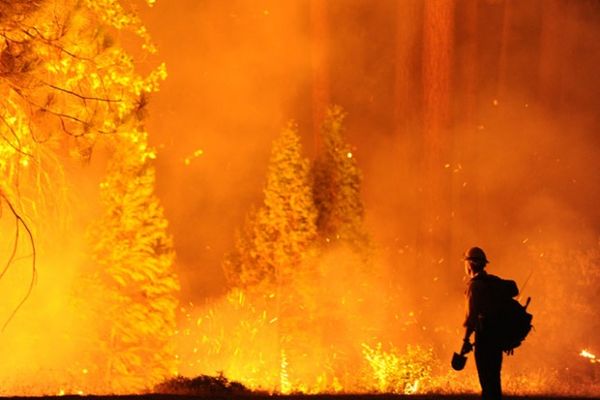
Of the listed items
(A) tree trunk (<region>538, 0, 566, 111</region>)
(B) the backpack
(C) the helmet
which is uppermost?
(A) tree trunk (<region>538, 0, 566, 111</region>)

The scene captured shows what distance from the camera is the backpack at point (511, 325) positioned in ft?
23.7

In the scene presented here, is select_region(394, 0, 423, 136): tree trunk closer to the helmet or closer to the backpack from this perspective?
the helmet

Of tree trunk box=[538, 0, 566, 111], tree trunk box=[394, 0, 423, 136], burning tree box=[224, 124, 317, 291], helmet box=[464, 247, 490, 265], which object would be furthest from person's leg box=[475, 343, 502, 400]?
tree trunk box=[538, 0, 566, 111]

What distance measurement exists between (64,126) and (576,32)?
23363mm

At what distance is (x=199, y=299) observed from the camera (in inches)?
941

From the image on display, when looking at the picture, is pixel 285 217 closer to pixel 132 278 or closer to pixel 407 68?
pixel 132 278

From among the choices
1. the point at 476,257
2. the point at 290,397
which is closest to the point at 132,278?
the point at 290,397

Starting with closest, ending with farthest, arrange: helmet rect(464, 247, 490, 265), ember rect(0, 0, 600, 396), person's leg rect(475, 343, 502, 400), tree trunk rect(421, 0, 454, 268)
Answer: person's leg rect(475, 343, 502, 400) → helmet rect(464, 247, 490, 265) → ember rect(0, 0, 600, 396) → tree trunk rect(421, 0, 454, 268)

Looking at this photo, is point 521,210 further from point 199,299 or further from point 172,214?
point 172,214

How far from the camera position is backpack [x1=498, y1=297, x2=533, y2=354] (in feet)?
23.7

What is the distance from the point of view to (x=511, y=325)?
285 inches

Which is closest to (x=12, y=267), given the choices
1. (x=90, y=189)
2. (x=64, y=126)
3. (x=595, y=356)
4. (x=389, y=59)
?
(x=90, y=189)

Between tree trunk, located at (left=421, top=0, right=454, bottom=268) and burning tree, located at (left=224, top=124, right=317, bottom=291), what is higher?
tree trunk, located at (left=421, top=0, right=454, bottom=268)

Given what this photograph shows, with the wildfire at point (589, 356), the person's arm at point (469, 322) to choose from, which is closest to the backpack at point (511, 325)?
the person's arm at point (469, 322)
